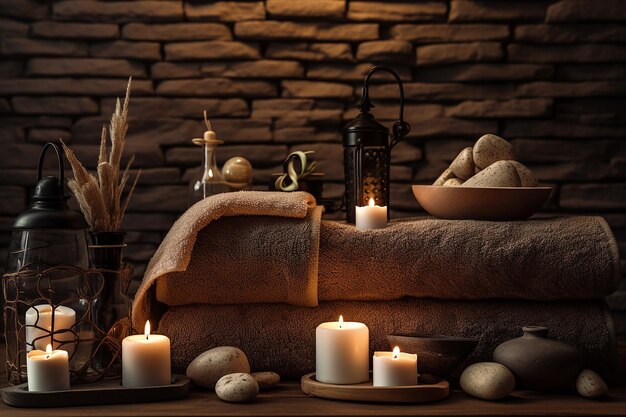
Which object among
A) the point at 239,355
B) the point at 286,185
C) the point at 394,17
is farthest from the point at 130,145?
the point at 239,355

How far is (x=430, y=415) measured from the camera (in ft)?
2.77

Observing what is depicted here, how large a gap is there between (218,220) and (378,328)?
28 centimetres

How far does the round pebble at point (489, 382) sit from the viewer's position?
911mm

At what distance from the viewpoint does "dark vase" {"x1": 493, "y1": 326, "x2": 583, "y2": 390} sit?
0.93m

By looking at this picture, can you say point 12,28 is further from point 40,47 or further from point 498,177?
point 498,177

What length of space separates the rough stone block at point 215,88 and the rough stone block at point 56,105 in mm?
182

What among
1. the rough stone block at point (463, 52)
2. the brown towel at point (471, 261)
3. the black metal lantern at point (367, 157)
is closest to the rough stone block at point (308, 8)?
the rough stone block at point (463, 52)

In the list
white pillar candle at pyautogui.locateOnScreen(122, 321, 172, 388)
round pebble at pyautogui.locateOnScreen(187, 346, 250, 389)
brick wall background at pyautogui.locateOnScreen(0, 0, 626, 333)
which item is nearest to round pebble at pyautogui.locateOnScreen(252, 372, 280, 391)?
round pebble at pyautogui.locateOnScreen(187, 346, 250, 389)

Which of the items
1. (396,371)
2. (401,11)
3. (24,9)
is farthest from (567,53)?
(24,9)

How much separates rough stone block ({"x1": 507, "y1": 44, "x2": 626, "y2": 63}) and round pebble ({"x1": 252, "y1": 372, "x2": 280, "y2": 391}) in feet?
3.50

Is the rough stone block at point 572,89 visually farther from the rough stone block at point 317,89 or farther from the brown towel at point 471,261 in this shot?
the brown towel at point 471,261

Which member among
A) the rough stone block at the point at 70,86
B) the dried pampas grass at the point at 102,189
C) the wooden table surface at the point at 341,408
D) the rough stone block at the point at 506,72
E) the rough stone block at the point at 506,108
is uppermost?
the rough stone block at the point at 506,72

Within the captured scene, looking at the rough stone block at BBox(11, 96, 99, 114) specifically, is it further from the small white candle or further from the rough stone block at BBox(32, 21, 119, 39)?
the small white candle

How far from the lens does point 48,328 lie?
980 millimetres
